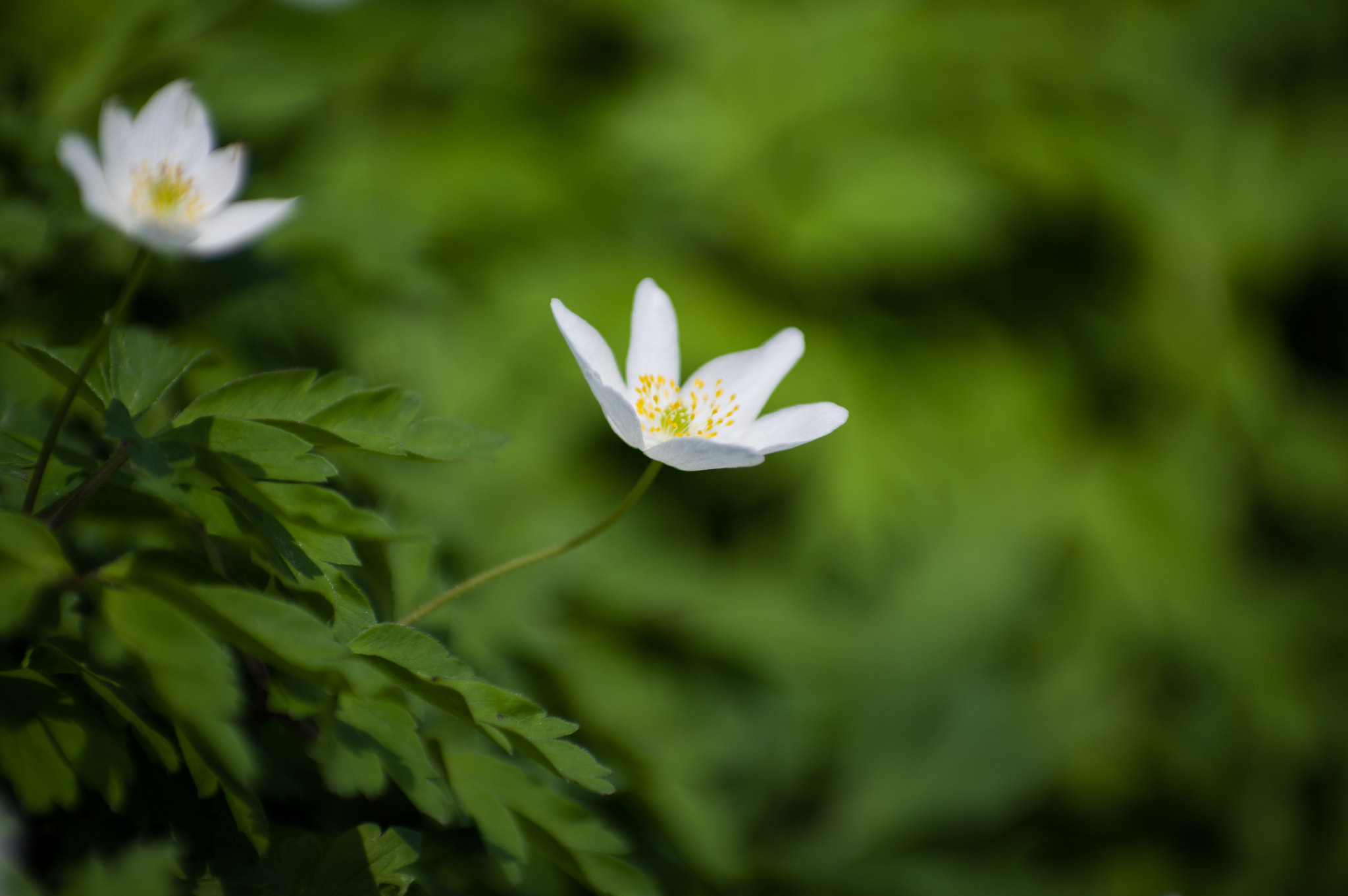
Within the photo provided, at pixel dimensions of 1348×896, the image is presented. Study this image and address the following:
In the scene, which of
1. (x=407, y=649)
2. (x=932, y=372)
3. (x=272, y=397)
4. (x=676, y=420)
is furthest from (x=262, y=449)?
(x=932, y=372)

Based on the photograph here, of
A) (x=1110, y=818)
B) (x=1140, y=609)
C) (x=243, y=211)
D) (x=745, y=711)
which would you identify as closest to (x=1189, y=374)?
(x=1140, y=609)

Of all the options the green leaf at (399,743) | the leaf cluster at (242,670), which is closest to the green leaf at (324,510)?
the leaf cluster at (242,670)

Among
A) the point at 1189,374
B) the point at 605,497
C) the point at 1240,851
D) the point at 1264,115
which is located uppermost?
the point at 1264,115

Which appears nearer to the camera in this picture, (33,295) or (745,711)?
(33,295)

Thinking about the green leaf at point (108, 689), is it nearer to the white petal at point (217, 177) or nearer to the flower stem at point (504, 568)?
the flower stem at point (504, 568)

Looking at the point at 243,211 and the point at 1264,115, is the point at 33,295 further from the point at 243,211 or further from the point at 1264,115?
the point at 1264,115

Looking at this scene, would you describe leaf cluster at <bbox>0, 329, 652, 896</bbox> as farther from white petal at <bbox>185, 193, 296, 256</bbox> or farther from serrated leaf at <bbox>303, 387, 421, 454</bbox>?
white petal at <bbox>185, 193, 296, 256</bbox>

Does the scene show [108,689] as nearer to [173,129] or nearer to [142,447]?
[142,447]
